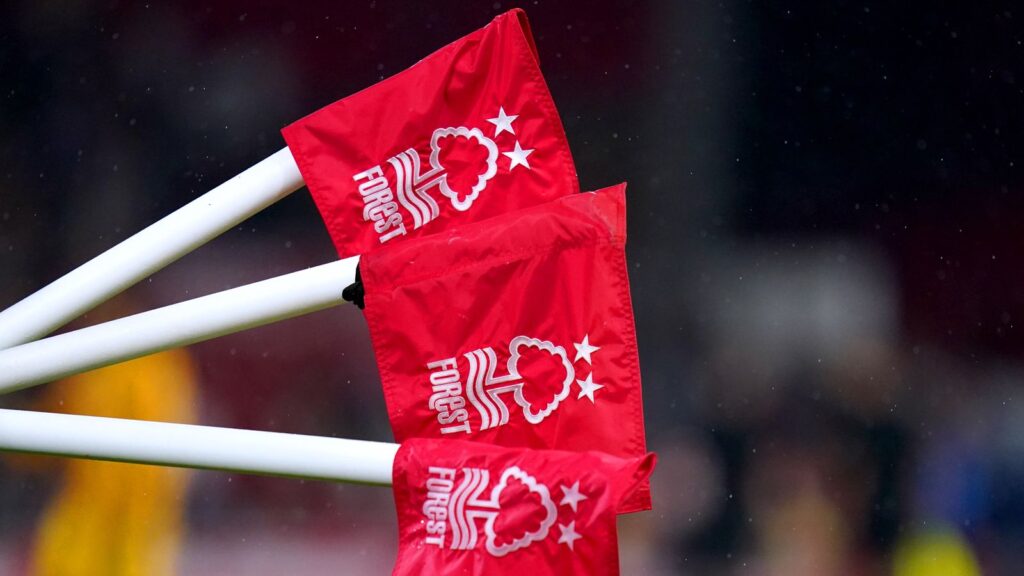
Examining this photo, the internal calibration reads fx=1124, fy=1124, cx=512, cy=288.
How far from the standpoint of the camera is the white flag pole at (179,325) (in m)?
3.12

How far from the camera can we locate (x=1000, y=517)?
599 cm

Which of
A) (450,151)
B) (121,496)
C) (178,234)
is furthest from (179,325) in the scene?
(121,496)

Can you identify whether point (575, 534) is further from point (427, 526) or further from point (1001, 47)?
point (1001, 47)

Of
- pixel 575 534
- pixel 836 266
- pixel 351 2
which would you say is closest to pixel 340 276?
pixel 575 534

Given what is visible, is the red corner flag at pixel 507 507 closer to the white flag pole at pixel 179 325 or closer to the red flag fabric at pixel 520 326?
the red flag fabric at pixel 520 326

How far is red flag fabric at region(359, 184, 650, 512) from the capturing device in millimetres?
3031

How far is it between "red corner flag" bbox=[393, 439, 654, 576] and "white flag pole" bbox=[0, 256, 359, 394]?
0.51 m

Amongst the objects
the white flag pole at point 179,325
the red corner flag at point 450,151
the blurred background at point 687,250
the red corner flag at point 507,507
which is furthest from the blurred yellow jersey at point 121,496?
the red corner flag at point 507,507

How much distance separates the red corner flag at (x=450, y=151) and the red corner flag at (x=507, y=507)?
2.21 ft

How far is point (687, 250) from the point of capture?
19.4 feet

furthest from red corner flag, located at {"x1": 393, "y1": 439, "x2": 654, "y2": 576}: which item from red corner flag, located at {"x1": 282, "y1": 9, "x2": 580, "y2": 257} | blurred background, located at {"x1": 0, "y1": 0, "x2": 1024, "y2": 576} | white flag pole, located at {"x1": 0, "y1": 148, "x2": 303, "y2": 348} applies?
blurred background, located at {"x1": 0, "y1": 0, "x2": 1024, "y2": 576}

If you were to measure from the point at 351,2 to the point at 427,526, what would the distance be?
370 cm

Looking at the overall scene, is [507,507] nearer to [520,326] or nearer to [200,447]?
[520,326]

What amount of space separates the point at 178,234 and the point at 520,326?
3.47 ft
